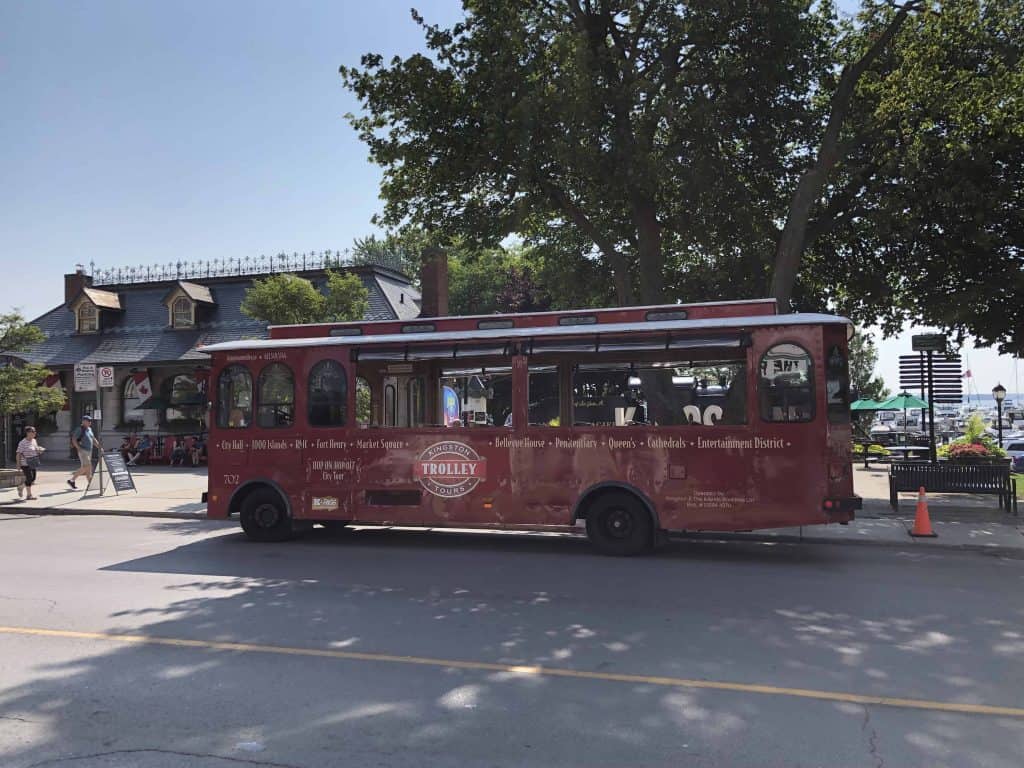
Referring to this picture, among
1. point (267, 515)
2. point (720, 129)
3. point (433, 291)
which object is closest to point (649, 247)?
point (720, 129)

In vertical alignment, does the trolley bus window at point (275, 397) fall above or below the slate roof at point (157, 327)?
below

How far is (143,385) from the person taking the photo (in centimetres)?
2994

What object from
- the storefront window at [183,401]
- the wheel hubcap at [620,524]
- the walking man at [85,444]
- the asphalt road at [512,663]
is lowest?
the asphalt road at [512,663]

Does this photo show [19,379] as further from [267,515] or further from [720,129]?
[720,129]

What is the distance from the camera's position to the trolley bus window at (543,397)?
1076 centimetres

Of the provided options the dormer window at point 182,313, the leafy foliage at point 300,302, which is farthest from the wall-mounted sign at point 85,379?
the dormer window at point 182,313

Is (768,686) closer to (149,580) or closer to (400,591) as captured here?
(400,591)

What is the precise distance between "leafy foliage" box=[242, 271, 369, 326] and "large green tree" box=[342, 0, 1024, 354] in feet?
15.8

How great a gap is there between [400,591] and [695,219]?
444 inches

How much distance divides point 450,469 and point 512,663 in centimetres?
552

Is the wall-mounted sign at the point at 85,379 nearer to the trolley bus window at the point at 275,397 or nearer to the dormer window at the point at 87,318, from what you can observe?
the trolley bus window at the point at 275,397

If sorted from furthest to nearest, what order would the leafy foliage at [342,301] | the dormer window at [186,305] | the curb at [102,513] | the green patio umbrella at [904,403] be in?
the green patio umbrella at [904,403] → the dormer window at [186,305] → the leafy foliage at [342,301] → the curb at [102,513]

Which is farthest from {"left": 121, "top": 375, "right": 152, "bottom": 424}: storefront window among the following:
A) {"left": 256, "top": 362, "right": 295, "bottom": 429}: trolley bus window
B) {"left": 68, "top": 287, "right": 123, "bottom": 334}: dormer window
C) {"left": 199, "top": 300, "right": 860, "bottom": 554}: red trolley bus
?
{"left": 256, "top": 362, "right": 295, "bottom": 429}: trolley bus window

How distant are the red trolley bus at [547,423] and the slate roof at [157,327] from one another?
16.3m
